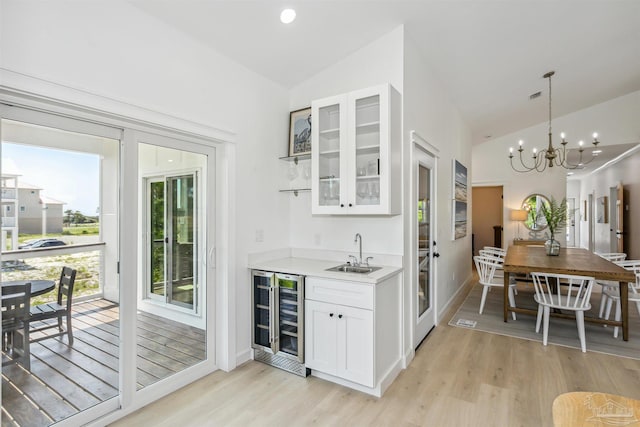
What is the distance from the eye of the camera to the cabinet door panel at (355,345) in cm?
245

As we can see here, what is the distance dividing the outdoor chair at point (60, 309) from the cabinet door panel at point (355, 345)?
5.98 feet

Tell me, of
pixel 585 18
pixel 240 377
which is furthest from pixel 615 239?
pixel 240 377

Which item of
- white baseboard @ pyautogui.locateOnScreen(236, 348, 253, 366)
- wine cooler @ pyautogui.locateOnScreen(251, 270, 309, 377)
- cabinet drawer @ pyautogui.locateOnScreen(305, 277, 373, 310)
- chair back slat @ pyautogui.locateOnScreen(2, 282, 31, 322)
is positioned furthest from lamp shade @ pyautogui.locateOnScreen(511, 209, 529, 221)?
chair back slat @ pyautogui.locateOnScreen(2, 282, 31, 322)

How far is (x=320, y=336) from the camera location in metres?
2.68

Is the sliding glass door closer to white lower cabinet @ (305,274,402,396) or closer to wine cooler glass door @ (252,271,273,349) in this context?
wine cooler glass door @ (252,271,273,349)

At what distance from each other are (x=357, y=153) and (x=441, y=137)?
2.03 metres

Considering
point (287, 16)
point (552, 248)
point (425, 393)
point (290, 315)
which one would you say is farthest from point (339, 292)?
point (552, 248)

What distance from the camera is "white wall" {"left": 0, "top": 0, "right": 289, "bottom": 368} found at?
1.75 m

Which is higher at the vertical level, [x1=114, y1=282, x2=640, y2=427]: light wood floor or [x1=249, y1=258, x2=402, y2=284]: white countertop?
[x1=249, y1=258, x2=402, y2=284]: white countertop

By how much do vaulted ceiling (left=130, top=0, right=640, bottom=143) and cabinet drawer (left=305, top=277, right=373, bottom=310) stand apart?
2.08 metres

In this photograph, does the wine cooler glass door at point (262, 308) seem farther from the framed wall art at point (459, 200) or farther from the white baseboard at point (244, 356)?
the framed wall art at point (459, 200)

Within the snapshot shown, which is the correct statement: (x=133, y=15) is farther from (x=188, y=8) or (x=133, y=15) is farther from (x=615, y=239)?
(x=615, y=239)

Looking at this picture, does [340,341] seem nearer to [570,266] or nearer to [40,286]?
[40,286]

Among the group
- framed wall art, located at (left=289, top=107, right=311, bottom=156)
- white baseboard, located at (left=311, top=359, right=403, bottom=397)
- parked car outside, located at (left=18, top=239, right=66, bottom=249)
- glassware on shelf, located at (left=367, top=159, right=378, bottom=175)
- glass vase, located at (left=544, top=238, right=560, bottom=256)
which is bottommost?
white baseboard, located at (left=311, top=359, right=403, bottom=397)
